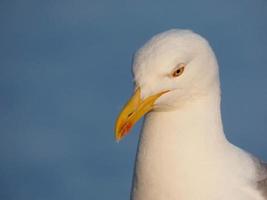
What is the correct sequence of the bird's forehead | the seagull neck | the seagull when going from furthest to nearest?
the seagull neck < the seagull < the bird's forehead

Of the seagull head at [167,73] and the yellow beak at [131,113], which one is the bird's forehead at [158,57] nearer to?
the seagull head at [167,73]

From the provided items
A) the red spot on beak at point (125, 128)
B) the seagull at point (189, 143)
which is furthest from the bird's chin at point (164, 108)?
the red spot on beak at point (125, 128)

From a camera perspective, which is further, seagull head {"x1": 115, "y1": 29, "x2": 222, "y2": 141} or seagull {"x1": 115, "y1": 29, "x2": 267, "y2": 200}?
seagull {"x1": 115, "y1": 29, "x2": 267, "y2": 200}

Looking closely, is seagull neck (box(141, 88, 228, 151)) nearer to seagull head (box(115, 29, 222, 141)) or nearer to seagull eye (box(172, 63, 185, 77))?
seagull head (box(115, 29, 222, 141))

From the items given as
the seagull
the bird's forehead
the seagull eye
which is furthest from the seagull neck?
the bird's forehead

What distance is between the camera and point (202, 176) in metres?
6.04

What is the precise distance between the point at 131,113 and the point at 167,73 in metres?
0.31

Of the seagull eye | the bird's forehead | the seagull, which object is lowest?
the seagull

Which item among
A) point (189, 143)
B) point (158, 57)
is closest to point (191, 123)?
point (189, 143)

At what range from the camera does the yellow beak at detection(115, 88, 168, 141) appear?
5750 millimetres

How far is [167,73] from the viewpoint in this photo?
5758 mm

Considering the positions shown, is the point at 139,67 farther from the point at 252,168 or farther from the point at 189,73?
the point at 252,168

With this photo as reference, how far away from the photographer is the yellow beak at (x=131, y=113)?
5750 millimetres

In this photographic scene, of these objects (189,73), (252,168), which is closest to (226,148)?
(252,168)
